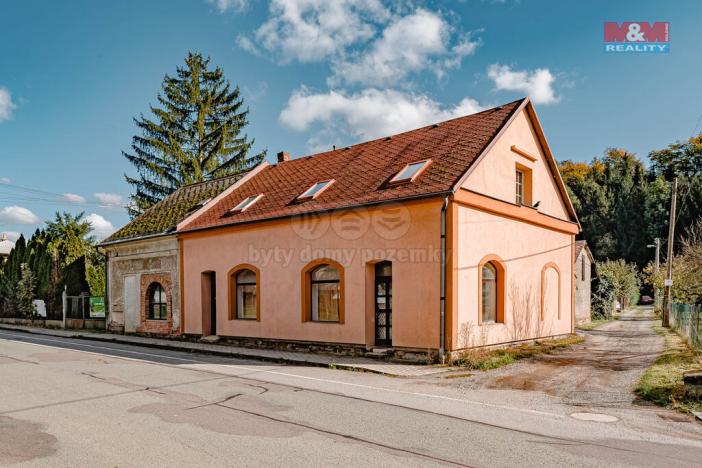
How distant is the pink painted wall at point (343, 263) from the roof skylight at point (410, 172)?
1.03 metres

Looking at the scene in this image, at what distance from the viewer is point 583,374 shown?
11500 millimetres

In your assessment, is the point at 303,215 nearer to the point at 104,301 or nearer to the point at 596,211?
the point at 104,301

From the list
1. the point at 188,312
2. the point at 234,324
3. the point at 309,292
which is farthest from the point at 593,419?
the point at 188,312

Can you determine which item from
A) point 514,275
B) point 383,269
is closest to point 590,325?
point 514,275

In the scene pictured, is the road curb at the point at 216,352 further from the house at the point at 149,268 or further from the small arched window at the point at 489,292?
the small arched window at the point at 489,292

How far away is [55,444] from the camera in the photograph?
588 centimetres

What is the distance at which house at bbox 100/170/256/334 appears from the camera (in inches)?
769

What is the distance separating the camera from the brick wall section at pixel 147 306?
63.9ft

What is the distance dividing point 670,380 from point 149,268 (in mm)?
17795

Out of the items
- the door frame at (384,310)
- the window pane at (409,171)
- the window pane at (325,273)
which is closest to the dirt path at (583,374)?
the door frame at (384,310)

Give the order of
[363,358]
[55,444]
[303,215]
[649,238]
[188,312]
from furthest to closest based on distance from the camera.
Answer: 1. [649,238]
2. [188,312]
3. [303,215]
4. [363,358]
5. [55,444]

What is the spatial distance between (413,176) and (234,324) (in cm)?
801

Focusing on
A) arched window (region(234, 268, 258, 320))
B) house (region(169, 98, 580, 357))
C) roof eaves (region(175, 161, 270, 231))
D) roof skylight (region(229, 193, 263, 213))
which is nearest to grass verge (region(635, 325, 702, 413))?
house (region(169, 98, 580, 357))

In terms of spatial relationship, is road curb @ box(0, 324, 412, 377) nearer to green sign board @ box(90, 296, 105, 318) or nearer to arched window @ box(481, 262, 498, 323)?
green sign board @ box(90, 296, 105, 318)
